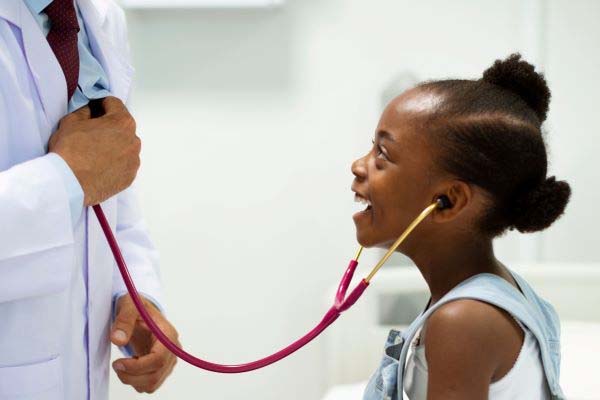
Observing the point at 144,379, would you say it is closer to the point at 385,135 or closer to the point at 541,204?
the point at 385,135

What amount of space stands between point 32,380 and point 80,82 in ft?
1.39

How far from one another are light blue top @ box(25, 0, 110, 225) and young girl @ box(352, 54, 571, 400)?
36cm

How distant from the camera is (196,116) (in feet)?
7.16

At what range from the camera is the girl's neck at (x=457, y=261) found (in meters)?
0.96

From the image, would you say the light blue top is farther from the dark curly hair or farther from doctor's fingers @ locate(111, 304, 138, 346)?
the dark curly hair

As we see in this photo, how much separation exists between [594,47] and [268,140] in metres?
0.91

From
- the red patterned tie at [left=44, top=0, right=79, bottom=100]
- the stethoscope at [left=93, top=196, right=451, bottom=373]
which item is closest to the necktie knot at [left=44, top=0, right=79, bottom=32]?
the red patterned tie at [left=44, top=0, right=79, bottom=100]

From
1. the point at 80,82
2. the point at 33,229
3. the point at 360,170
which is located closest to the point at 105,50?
the point at 80,82

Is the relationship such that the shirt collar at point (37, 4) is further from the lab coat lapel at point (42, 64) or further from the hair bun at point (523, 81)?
the hair bun at point (523, 81)

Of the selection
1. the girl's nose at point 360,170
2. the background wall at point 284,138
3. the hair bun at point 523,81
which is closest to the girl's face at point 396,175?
the girl's nose at point 360,170

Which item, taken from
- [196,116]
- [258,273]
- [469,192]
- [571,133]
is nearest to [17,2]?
[469,192]

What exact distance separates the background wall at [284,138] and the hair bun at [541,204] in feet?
3.85

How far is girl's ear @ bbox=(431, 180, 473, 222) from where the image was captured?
920 mm

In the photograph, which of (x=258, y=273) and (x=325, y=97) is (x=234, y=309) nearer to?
(x=258, y=273)
